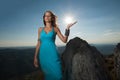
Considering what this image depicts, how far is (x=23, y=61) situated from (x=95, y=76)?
17290 centimetres

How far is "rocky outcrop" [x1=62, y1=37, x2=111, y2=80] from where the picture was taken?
1372 cm

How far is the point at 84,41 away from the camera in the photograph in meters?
16.1

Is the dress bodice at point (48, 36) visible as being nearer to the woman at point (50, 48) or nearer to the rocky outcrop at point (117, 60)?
the woman at point (50, 48)

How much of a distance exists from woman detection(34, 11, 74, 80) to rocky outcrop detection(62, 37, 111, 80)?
6.31 meters

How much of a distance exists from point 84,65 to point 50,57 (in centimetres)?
689

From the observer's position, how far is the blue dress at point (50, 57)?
7250mm

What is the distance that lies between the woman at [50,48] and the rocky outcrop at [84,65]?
6.31 metres

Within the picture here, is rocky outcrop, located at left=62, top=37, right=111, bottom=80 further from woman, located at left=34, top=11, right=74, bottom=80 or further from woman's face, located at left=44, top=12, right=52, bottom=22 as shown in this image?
woman's face, located at left=44, top=12, right=52, bottom=22

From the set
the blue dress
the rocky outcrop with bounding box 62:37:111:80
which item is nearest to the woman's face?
the blue dress

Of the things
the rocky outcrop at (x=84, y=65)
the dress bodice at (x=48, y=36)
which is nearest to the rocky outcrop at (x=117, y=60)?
the rocky outcrop at (x=84, y=65)

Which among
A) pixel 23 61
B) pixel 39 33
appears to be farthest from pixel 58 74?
pixel 23 61

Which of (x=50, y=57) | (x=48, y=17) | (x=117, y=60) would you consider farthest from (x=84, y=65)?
(x=48, y=17)

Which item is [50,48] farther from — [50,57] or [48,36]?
[48,36]

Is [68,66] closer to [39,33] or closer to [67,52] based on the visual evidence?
[67,52]
